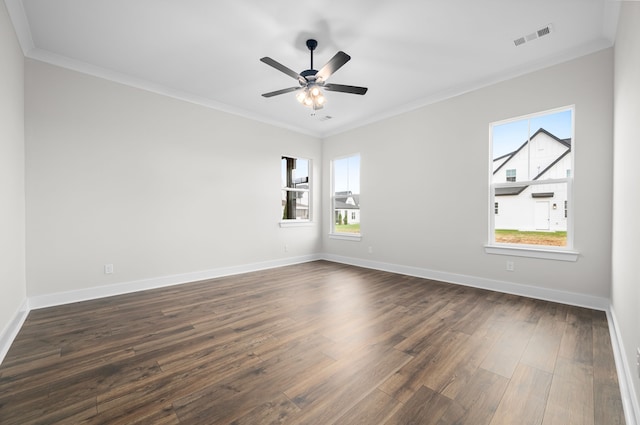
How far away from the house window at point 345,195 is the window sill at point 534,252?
253 centimetres

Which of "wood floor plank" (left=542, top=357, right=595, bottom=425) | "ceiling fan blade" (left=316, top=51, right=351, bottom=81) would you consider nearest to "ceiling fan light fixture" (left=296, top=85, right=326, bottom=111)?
"ceiling fan blade" (left=316, top=51, right=351, bottom=81)

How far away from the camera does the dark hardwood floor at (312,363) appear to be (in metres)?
1.46

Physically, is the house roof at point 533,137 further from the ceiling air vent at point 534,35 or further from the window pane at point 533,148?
the ceiling air vent at point 534,35

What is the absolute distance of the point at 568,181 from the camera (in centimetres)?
317

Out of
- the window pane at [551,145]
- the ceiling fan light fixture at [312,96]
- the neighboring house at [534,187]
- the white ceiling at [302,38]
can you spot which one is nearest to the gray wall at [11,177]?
the white ceiling at [302,38]

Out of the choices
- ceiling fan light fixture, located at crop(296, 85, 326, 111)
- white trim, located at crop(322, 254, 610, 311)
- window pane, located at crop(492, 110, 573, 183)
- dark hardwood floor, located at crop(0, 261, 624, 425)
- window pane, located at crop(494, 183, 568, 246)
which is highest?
ceiling fan light fixture, located at crop(296, 85, 326, 111)

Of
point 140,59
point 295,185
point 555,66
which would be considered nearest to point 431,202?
point 555,66

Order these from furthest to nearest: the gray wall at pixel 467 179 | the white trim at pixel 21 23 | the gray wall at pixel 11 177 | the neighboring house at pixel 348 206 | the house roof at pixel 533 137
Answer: the neighboring house at pixel 348 206 → the house roof at pixel 533 137 → the gray wall at pixel 467 179 → the white trim at pixel 21 23 → the gray wall at pixel 11 177

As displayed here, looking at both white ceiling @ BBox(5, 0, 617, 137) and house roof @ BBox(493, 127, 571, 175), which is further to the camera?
house roof @ BBox(493, 127, 571, 175)

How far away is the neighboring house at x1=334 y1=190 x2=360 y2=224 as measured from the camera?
568 centimetres

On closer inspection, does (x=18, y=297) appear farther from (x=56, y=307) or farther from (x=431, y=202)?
(x=431, y=202)

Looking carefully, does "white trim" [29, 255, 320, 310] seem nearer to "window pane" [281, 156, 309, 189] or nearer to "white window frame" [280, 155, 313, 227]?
"white window frame" [280, 155, 313, 227]

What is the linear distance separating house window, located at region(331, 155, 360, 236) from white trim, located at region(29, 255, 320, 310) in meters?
1.71

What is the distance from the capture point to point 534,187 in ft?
11.3
